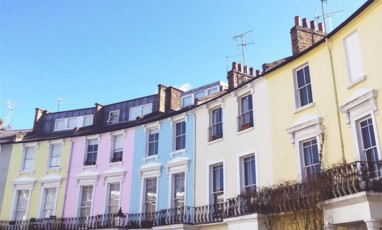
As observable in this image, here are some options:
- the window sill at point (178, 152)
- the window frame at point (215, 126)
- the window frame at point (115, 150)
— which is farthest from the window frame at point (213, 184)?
the window frame at point (115, 150)

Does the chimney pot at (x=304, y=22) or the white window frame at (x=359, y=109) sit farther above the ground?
the chimney pot at (x=304, y=22)

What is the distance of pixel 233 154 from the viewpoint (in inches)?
705

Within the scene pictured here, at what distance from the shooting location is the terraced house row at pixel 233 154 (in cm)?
1245

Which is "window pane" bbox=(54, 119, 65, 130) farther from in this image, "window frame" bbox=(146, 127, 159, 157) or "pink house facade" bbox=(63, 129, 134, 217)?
"window frame" bbox=(146, 127, 159, 157)

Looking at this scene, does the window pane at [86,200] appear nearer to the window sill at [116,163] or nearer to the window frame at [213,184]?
the window sill at [116,163]

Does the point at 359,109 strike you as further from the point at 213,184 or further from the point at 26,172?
the point at 26,172

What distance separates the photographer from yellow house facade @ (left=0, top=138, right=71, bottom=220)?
24125 millimetres

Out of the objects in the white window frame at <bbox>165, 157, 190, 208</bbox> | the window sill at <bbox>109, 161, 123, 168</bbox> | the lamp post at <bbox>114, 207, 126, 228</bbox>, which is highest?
the window sill at <bbox>109, 161, 123, 168</bbox>

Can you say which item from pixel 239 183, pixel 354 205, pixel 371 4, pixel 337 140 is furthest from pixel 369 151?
pixel 239 183

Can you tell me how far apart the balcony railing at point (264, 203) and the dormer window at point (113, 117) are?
301 inches

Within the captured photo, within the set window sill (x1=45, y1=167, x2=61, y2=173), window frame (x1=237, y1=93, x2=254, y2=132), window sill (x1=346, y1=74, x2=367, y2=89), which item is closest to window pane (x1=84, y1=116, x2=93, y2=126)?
window sill (x1=45, y1=167, x2=61, y2=173)

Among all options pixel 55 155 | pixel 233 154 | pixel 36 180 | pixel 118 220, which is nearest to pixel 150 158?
pixel 118 220

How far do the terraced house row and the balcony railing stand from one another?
45mm

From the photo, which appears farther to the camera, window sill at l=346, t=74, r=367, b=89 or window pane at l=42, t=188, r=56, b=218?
window pane at l=42, t=188, r=56, b=218
